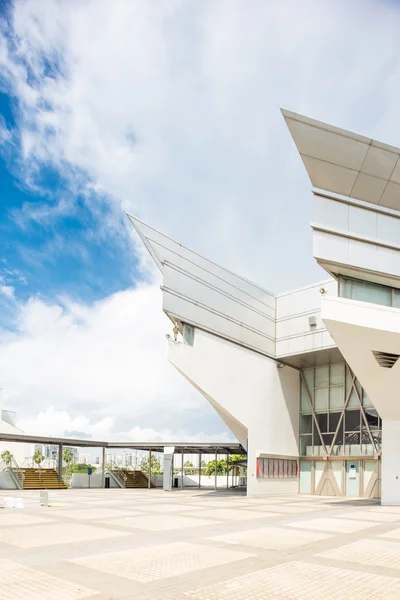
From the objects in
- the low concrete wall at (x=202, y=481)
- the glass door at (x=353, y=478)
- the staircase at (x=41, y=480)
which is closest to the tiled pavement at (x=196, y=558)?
the glass door at (x=353, y=478)

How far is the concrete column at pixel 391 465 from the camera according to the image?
24734mm

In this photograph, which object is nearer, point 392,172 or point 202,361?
point 392,172

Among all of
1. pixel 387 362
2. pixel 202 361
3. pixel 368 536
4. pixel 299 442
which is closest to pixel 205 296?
pixel 202 361

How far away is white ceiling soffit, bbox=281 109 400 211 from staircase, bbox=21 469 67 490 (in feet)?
93.1

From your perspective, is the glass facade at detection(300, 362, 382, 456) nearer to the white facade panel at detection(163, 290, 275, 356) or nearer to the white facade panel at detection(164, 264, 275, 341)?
the white facade panel at detection(163, 290, 275, 356)

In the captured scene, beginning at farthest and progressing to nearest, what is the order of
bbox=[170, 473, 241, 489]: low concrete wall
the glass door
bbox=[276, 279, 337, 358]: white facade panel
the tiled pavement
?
bbox=[170, 473, 241, 489]: low concrete wall < the glass door < bbox=[276, 279, 337, 358]: white facade panel < the tiled pavement

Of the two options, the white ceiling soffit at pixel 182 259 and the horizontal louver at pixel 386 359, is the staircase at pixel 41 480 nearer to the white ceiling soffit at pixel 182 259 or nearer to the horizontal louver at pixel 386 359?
the white ceiling soffit at pixel 182 259

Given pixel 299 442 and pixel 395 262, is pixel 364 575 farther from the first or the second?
pixel 299 442

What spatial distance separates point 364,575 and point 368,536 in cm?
506

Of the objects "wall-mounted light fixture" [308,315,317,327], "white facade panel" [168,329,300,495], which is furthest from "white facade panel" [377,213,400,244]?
"wall-mounted light fixture" [308,315,317,327]

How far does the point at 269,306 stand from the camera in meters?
35.7

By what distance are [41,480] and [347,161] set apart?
30366 mm

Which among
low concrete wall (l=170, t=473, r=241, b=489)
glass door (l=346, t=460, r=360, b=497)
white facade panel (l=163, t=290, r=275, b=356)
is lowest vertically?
low concrete wall (l=170, t=473, r=241, b=489)

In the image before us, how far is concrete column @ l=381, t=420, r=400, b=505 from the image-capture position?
24734 millimetres
